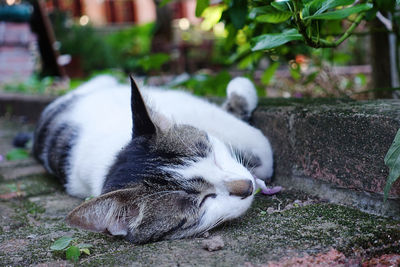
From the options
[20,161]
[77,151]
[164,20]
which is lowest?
[20,161]

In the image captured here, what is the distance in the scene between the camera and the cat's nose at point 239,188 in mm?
1659

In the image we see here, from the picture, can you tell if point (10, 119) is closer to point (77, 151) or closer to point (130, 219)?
point (77, 151)

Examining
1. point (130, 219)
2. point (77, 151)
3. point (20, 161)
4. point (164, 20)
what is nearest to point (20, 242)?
point (130, 219)

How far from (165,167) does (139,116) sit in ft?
0.84

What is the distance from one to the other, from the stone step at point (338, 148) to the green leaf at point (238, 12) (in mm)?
500

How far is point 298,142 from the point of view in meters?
2.07

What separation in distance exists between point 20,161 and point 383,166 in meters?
2.79

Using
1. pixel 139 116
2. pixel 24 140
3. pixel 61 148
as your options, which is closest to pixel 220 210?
pixel 139 116

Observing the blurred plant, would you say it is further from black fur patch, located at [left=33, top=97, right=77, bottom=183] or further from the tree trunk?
the tree trunk

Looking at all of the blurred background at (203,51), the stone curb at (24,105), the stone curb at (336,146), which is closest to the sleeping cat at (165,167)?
the stone curb at (336,146)

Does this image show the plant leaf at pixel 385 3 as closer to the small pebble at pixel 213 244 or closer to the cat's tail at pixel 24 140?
the small pebble at pixel 213 244

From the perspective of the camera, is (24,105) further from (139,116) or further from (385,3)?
(385,3)

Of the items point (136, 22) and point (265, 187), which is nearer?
point (265, 187)

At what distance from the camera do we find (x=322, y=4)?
1516mm
